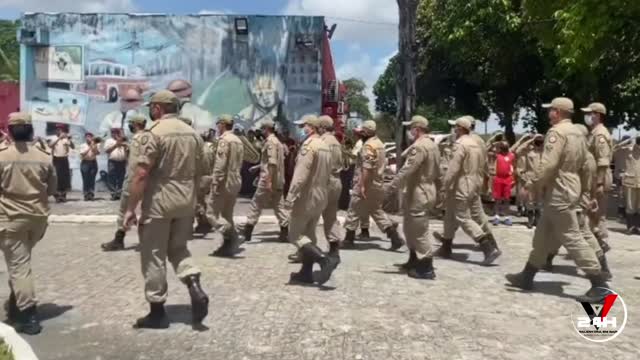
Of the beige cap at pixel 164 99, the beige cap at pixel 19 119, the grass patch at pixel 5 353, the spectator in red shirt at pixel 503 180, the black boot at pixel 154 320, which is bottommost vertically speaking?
the black boot at pixel 154 320

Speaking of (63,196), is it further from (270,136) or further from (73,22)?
(270,136)

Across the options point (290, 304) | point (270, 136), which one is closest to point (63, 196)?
point (270, 136)

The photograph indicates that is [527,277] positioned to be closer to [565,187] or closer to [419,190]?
[565,187]

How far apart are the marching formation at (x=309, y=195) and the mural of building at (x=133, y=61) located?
7404 mm

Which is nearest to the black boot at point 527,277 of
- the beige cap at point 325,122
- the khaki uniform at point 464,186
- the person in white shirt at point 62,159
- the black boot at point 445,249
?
the khaki uniform at point 464,186

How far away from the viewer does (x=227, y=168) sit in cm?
1047

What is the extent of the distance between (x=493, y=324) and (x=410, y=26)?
9810mm

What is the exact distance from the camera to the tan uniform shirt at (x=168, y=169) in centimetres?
634

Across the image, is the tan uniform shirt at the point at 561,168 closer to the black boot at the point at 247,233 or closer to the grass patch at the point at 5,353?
the black boot at the point at 247,233

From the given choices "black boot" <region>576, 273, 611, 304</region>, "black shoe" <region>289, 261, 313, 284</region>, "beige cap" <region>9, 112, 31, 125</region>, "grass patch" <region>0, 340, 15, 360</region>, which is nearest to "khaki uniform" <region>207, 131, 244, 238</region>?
"black shoe" <region>289, 261, 313, 284</region>

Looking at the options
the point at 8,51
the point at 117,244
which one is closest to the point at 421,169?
the point at 117,244

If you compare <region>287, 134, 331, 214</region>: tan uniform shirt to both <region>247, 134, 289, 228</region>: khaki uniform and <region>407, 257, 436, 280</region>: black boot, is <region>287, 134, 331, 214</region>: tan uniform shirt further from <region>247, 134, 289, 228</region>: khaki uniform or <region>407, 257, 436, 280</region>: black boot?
<region>247, 134, 289, 228</region>: khaki uniform

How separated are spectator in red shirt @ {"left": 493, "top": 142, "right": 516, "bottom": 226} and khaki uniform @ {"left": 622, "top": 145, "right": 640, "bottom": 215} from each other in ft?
6.91

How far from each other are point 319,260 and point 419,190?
1.50m
